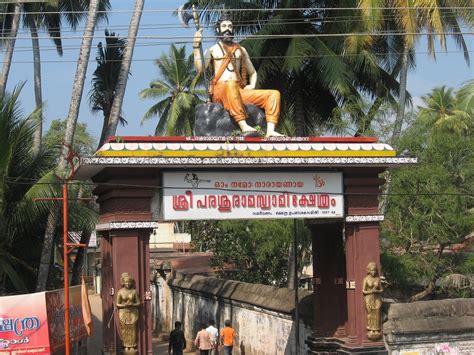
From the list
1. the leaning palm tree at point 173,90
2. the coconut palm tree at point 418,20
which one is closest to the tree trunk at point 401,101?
the coconut palm tree at point 418,20

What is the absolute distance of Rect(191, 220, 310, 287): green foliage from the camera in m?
29.6

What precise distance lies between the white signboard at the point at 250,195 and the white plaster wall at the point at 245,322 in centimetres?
401

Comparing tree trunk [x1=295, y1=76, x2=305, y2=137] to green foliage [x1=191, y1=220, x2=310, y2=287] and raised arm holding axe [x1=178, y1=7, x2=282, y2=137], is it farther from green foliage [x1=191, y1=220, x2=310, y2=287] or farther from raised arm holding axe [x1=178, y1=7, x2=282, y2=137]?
raised arm holding axe [x1=178, y1=7, x2=282, y2=137]

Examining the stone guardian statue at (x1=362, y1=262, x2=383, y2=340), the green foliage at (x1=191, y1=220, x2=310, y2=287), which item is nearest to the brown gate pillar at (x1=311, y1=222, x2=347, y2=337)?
the stone guardian statue at (x1=362, y1=262, x2=383, y2=340)

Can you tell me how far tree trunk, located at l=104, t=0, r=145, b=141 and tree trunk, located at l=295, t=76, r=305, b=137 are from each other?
7780mm

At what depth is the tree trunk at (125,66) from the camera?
71.9ft

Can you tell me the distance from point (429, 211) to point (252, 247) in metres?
11.6

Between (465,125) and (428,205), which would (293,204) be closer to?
(428,205)

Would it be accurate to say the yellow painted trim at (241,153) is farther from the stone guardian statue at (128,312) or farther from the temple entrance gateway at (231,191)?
the stone guardian statue at (128,312)

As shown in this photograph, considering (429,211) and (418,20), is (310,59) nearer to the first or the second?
(418,20)

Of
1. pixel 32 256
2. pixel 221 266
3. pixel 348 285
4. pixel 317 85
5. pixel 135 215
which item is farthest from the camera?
pixel 221 266

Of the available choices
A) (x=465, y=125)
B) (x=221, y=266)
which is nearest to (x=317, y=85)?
(x=465, y=125)

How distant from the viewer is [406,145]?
22.9 meters

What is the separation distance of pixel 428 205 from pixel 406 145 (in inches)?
87.6
